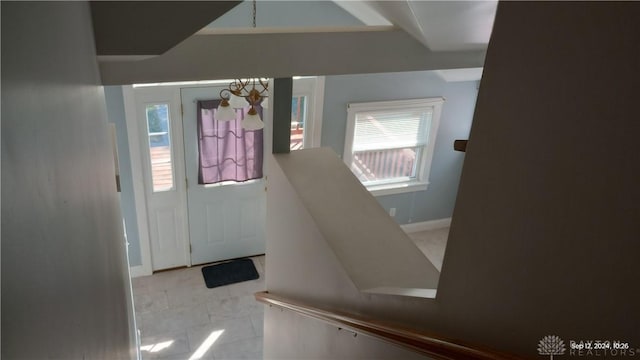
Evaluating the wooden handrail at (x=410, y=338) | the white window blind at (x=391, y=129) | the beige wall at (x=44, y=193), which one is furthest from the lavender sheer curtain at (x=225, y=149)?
the beige wall at (x=44, y=193)

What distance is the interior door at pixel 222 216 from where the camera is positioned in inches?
188

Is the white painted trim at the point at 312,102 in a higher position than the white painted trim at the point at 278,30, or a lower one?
lower

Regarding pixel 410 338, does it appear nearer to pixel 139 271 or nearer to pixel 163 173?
pixel 163 173

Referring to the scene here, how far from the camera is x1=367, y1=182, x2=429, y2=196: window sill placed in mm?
5441

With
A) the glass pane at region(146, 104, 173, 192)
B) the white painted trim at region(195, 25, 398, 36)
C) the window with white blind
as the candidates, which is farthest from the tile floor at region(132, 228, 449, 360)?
the white painted trim at region(195, 25, 398, 36)

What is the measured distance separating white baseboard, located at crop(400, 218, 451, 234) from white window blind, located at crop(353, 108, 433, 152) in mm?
1067

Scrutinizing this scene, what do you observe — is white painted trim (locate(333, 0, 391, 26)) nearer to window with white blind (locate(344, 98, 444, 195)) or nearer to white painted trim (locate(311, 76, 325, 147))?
white painted trim (locate(311, 76, 325, 147))

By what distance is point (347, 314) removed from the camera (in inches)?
68.4

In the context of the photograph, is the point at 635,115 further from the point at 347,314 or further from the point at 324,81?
the point at 324,81

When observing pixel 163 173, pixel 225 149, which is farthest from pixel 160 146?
pixel 225 149

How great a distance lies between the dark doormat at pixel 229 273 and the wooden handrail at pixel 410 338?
3.23 meters

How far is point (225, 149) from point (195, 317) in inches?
61.2

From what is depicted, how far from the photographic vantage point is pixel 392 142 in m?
5.29

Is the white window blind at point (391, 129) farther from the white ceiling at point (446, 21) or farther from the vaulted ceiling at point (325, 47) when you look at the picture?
the white ceiling at point (446, 21)
